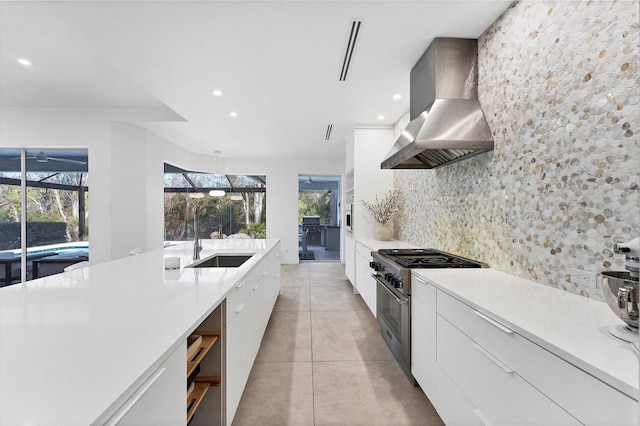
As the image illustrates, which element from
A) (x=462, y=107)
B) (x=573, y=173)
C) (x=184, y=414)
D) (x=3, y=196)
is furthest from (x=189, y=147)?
(x=573, y=173)

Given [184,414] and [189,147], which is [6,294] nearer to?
[184,414]

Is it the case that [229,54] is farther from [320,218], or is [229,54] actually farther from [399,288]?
[320,218]

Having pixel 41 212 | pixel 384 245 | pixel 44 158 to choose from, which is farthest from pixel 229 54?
pixel 41 212

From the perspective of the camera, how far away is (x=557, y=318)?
106 cm

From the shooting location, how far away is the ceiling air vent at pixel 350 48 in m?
1.99

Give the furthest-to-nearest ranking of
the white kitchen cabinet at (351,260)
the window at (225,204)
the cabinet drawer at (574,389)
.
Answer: the window at (225,204), the white kitchen cabinet at (351,260), the cabinet drawer at (574,389)

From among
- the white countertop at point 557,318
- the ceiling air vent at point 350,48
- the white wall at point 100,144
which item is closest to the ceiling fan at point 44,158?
the white wall at point 100,144

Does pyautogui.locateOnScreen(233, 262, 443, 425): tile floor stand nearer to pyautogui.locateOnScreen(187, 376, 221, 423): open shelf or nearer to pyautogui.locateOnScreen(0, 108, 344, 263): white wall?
pyautogui.locateOnScreen(187, 376, 221, 423): open shelf

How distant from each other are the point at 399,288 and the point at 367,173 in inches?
96.8

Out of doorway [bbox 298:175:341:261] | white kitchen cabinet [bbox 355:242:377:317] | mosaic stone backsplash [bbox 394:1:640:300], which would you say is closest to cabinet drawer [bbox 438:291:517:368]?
mosaic stone backsplash [bbox 394:1:640:300]

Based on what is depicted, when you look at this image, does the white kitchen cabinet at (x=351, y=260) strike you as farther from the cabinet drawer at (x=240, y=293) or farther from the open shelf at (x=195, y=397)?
the open shelf at (x=195, y=397)

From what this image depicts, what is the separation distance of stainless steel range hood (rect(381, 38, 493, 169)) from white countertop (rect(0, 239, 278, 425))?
5.64ft

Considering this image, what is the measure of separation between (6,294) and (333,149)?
5.35 meters

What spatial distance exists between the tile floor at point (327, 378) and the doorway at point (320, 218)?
12.2ft
